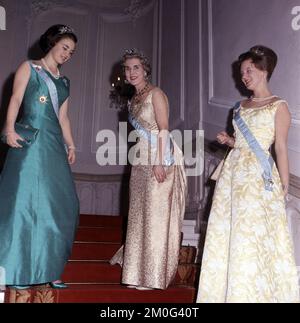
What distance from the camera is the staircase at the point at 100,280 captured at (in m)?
2.24

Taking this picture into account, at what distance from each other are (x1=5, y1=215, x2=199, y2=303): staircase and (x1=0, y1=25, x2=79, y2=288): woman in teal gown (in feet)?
0.22

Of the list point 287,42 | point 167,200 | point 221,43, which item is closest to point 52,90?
point 167,200

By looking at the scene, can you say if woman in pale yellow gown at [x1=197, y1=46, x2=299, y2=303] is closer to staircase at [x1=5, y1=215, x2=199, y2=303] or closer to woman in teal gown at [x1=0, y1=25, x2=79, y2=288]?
staircase at [x1=5, y1=215, x2=199, y2=303]

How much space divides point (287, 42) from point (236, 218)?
1.14 m

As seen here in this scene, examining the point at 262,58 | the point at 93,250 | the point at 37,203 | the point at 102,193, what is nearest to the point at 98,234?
the point at 93,250

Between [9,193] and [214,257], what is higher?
[9,193]

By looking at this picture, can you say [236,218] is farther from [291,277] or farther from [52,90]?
[52,90]

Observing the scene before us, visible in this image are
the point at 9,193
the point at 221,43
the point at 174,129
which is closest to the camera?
the point at 9,193

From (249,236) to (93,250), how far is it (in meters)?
1.28

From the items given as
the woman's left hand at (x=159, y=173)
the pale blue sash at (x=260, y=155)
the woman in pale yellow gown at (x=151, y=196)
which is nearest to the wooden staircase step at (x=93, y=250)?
the woman in pale yellow gown at (x=151, y=196)

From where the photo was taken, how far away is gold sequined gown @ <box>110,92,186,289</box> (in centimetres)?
246

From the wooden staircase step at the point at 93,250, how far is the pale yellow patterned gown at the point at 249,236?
99cm

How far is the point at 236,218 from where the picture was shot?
217cm

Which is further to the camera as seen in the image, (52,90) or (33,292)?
(52,90)
